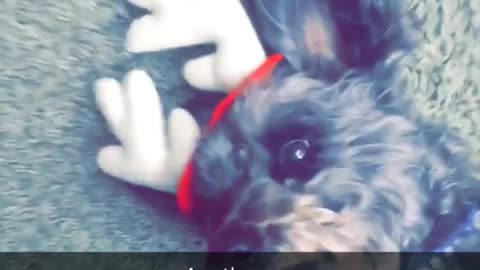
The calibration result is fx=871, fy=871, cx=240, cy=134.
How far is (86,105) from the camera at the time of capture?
80 cm

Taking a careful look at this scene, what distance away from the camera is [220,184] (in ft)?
2.63

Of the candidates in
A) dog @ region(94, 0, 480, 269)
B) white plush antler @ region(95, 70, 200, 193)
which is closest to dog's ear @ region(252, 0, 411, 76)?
dog @ region(94, 0, 480, 269)

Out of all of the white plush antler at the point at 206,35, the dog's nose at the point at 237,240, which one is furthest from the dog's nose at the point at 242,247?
the white plush antler at the point at 206,35

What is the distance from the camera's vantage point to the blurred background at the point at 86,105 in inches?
31.4

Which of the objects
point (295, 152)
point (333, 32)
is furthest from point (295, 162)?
point (333, 32)

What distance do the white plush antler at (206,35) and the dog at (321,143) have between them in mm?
16

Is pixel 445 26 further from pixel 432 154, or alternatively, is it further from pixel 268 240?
pixel 268 240

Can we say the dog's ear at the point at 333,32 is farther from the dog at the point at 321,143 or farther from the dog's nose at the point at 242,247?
the dog's nose at the point at 242,247

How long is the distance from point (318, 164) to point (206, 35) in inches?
6.2

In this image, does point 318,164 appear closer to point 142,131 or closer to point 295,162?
point 295,162

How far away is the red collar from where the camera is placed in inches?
31.2

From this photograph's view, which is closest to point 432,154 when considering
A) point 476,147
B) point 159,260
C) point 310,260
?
point 476,147

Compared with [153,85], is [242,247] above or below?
below

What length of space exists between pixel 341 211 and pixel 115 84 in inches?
9.4
